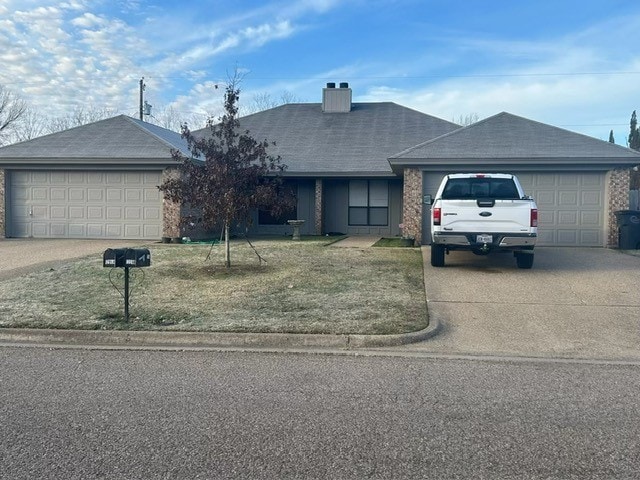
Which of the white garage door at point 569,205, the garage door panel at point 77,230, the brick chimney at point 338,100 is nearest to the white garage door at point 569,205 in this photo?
the white garage door at point 569,205

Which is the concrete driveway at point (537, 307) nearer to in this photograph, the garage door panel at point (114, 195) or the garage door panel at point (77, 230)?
the garage door panel at point (114, 195)

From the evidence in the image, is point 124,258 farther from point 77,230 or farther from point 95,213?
point 77,230

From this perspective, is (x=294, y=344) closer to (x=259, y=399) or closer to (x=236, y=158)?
(x=259, y=399)

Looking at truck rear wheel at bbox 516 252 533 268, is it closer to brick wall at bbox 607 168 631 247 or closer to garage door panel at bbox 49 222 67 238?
brick wall at bbox 607 168 631 247

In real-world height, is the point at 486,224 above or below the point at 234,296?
above

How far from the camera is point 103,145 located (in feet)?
63.3

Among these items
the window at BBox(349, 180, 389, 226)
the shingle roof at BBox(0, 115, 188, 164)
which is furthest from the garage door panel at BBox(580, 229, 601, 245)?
Result: the shingle roof at BBox(0, 115, 188, 164)

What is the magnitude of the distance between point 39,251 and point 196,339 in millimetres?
10458

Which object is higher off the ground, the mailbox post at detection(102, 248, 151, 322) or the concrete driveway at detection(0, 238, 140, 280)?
the mailbox post at detection(102, 248, 151, 322)

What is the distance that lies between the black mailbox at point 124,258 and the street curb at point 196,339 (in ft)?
3.16

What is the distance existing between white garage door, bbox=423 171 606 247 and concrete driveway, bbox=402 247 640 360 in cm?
297

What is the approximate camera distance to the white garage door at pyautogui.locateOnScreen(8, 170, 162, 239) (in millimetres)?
18531

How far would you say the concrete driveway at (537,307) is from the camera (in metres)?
6.80

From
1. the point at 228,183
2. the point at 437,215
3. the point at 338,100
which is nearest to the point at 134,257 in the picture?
the point at 228,183
